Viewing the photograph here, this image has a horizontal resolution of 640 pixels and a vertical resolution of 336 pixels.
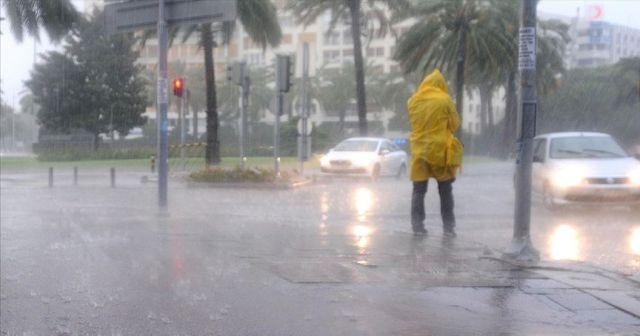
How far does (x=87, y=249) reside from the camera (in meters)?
10.2

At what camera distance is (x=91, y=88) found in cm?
4216

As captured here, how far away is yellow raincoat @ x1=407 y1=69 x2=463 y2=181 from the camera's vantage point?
430 inches

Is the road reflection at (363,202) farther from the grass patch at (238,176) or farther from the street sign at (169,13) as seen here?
the street sign at (169,13)

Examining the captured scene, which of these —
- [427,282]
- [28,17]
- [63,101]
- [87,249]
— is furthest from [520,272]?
[63,101]

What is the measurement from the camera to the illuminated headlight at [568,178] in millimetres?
14586

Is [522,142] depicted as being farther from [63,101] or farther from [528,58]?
[63,101]

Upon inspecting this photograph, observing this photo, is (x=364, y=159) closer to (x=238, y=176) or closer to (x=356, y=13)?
(x=238, y=176)

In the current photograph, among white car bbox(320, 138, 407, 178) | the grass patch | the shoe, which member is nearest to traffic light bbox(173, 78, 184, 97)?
the grass patch

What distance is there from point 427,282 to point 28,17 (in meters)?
7.28

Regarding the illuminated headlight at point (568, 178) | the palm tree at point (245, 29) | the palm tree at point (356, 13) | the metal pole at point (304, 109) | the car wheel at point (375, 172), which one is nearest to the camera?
Result: the illuminated headlight at point (568, 178)

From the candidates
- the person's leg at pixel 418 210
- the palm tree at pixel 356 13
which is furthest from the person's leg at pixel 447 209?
the palm tree at pixel 356 13

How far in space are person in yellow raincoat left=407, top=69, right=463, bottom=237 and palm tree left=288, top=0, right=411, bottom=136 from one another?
22.3 metres

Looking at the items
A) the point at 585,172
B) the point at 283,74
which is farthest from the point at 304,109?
the point at 585,172

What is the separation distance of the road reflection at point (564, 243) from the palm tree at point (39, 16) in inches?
296
